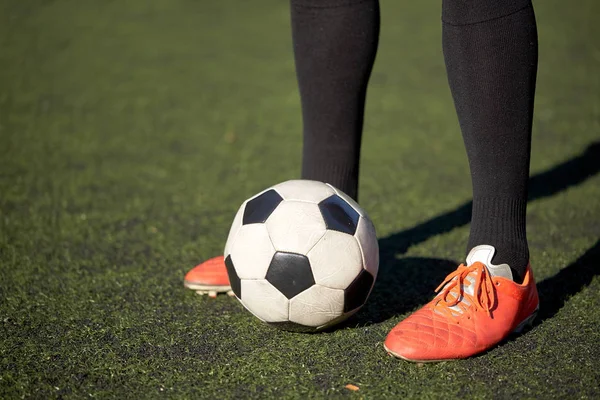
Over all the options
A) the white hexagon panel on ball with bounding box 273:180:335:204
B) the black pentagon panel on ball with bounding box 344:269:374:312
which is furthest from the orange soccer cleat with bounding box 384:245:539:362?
the white hexagon panel on ball with bounding box 273:180:335:204

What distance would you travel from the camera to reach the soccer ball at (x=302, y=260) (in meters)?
2.00

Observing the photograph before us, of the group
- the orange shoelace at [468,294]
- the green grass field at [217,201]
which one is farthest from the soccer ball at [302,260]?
the orange shoelace at [468,294]

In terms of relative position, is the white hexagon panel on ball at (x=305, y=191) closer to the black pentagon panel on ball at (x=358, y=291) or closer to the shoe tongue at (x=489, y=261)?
the black pentagon panel on ball at (x=358, y=291)

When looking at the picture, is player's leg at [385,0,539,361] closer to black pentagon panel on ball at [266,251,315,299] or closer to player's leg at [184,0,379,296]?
black pentagon panel on ball at [266,251,315,299]

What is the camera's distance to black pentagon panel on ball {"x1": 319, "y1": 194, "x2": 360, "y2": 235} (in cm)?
205

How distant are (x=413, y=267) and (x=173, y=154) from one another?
6.19 feet

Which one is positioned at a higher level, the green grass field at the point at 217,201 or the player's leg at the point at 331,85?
the player's leg at the point at 331,85

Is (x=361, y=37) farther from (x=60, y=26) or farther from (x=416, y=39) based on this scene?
(x=60, y=26)

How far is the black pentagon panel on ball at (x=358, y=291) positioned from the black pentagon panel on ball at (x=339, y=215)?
130 millimetres

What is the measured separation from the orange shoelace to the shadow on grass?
24 cm

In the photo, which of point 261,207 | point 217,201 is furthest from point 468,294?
point 217,201

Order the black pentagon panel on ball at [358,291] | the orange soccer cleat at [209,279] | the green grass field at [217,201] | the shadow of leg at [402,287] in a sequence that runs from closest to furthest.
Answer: the green grass field at [217,201], the black pentagon panel on ball at [358,291], the shadow of leg at [402,287], the orange soccer cleat at [209,279]

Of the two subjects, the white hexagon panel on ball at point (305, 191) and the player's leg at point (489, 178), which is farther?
the white hexagon panel on ball at point (305, 191)

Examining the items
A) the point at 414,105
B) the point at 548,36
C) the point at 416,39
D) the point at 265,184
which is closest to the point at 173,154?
the point at 265,184
